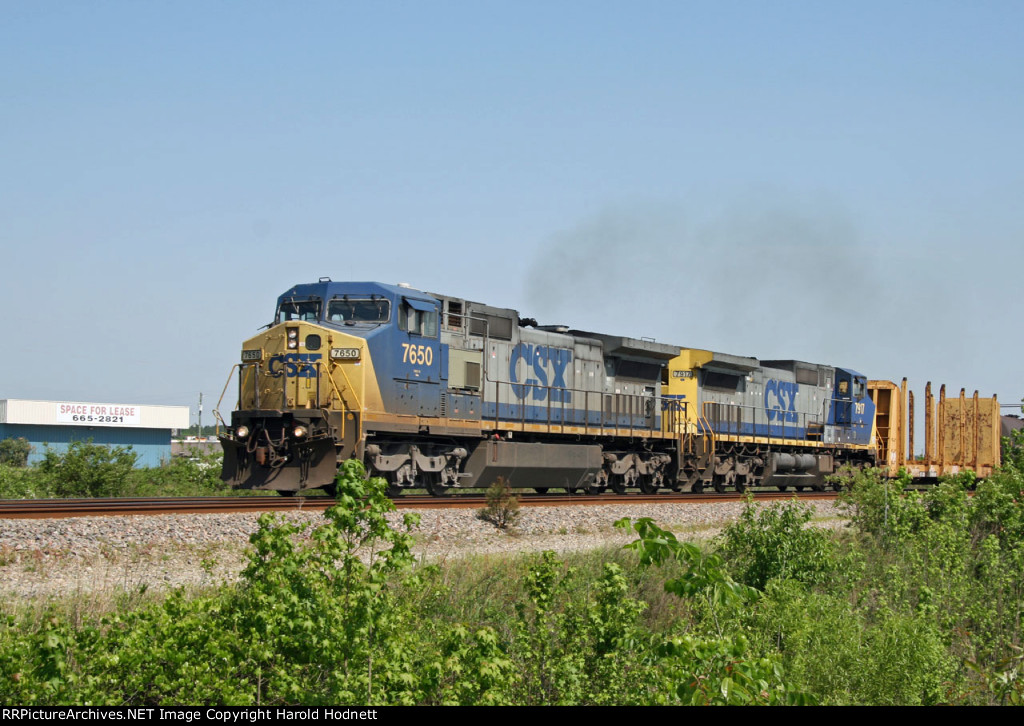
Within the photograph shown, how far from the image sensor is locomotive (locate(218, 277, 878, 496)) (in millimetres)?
15430

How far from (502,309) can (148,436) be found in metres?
65.3

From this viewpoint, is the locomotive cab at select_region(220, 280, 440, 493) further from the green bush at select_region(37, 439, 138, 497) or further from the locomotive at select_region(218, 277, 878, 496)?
the green bush at select_region(37, 439, 138, 497)

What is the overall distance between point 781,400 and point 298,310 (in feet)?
52.8

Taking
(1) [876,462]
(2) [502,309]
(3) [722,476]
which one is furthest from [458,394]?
(1) [876,462]

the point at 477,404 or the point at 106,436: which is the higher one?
the point at 477,404

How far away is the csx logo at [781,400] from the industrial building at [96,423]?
2142 inches

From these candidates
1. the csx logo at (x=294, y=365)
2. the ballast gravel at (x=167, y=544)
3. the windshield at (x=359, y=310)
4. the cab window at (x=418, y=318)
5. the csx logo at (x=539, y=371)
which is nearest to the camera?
the ballast gravel at (x=167, y=544)

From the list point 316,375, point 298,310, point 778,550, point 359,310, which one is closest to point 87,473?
point 298,310

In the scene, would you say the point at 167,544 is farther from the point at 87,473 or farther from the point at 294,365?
the point at 87,473

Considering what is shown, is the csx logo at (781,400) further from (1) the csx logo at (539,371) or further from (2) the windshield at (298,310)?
(2) the windshield at (298,310)

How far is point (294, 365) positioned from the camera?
51.8 ft

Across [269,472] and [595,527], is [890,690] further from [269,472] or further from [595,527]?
[269,472]

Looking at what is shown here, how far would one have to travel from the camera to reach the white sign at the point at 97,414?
2904 inches

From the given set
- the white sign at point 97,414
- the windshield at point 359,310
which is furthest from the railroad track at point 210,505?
the white sign at point 97,414
